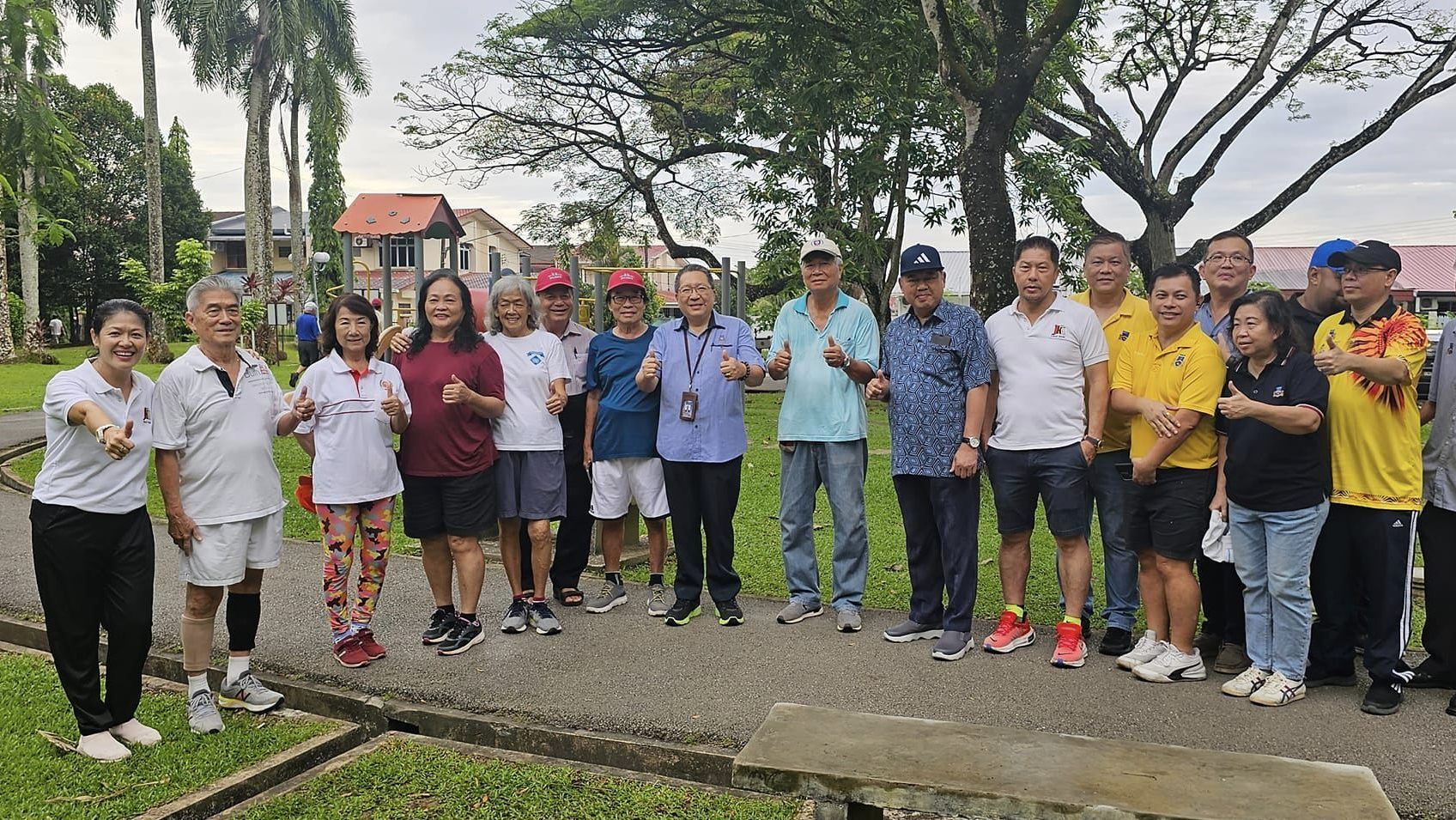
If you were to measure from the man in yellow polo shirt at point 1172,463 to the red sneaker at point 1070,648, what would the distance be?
0.60 ft

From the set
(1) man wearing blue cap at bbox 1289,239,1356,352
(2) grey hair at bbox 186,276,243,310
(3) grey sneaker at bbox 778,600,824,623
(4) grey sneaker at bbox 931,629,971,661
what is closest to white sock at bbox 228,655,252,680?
(2) grey hair at bbox 186,276,243,310

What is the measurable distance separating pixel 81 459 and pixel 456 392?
5.12 feet

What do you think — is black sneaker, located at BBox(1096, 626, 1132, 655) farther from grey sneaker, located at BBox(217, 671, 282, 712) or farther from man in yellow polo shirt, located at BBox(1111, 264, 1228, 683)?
grey sneaker, located at BBox(217, 671, 282, 712)

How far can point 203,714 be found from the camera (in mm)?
4254

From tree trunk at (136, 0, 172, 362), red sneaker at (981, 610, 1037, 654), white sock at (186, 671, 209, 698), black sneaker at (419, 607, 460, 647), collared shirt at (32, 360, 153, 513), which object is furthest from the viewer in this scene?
tree trunk at (136, 0, 172, 362)

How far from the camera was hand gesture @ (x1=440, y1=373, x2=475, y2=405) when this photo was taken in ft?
16.2

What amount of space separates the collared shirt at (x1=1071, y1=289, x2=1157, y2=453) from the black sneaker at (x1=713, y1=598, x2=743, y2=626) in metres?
2.08

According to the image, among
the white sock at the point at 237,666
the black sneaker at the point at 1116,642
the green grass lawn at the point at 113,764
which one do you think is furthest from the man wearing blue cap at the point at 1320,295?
the white sock at the point at 237,666

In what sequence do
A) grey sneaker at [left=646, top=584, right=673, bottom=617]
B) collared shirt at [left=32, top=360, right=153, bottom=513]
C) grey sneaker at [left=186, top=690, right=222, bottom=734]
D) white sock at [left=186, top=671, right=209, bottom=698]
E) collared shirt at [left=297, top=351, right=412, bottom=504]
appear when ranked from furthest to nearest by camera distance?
grey sneaker at [left=646, top=584, right=673, bottom=617] → collared shirt at [left=297, top=351, right=412, bottom=504] → white sock at [left=186, top=671, right=209, bottom=698] → grey sneaker at [left=186, top=690, right=222, bottom=734] → collared shirt at [left=32, top=360, right=153, bottom=513]

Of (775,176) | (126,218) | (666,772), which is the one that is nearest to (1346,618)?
(666,772)

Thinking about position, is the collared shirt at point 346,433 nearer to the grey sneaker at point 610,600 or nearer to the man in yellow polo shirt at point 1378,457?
the grey sneaker at point 610,600

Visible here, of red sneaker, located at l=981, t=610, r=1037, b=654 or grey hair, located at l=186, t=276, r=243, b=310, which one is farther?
red sneaker, located at l=981, t=610, r=1037, b=654

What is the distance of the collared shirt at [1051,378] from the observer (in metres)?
4.93

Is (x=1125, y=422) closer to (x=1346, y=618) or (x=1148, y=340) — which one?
(x=1148, y=340)
